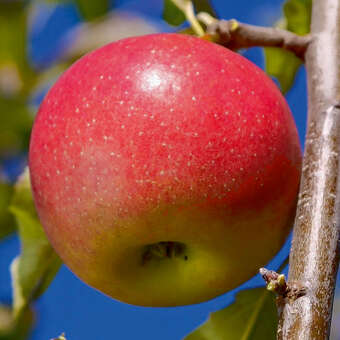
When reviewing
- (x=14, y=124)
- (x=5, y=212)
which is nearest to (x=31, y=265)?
(x=5, y=212)

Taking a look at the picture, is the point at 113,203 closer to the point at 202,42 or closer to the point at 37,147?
the point at 37,147

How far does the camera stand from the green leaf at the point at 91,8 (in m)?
2.31

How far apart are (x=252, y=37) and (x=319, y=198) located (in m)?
0.35

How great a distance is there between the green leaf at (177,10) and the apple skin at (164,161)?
36 cm

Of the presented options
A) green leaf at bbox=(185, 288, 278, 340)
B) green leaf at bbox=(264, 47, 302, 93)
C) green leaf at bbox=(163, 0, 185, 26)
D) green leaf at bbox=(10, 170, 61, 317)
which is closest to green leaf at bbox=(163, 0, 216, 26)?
green leaf at bbox=(163, 0, 185, 26)

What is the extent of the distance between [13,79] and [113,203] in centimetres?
138

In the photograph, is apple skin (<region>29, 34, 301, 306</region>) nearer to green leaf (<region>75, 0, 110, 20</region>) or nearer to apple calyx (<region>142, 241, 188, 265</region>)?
apple calyx (<region>142, 241, 188, 265</region>)

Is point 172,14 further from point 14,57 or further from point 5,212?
point 14,57

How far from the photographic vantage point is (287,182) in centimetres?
111

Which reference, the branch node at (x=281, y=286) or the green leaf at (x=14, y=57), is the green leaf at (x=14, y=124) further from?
the branch node at (x=281, y=286)

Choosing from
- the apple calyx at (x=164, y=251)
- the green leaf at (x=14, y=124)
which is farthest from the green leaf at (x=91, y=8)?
the apple calyx at (x=164, y=251)

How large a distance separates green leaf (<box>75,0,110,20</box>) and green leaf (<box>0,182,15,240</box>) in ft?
1.89

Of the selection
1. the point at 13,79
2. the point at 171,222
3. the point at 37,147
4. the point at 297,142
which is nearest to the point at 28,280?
the point at 37,147

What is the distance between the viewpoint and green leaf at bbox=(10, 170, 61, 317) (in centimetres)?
141
